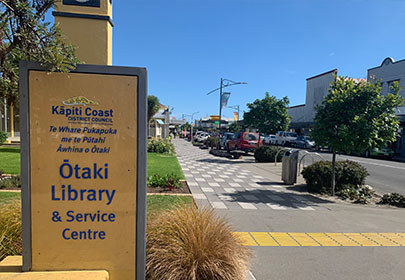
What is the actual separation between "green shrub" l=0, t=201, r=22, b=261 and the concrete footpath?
9.21 ft

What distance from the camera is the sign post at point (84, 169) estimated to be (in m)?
2.29

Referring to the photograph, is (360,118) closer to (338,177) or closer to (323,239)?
(338,177)

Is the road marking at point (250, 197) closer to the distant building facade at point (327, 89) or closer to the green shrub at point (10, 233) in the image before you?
the green shrub at point (10, 233)

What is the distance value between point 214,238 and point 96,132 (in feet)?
5.72

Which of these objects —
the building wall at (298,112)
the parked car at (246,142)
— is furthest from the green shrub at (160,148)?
the building wall at (298,112)

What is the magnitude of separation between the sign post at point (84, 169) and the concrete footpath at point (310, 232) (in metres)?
1.82

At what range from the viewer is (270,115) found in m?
17.1

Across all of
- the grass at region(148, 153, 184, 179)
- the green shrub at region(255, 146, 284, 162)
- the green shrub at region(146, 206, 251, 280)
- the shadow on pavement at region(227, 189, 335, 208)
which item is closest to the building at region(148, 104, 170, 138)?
the green shrub at region(255, 146, 284, 162)

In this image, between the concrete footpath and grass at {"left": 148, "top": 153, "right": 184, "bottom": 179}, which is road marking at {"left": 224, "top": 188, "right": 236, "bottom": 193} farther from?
grass at {"left": 148, "top": 153, "right": 184, "bottom": 179}

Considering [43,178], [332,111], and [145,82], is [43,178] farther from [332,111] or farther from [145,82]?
[332,111]

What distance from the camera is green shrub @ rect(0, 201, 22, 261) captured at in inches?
109

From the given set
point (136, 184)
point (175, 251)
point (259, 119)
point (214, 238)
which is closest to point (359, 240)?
point (214, 238)

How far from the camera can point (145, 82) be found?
2.40 meters

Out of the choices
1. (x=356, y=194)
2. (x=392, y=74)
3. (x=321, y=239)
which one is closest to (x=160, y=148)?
(x=356, y=194)
